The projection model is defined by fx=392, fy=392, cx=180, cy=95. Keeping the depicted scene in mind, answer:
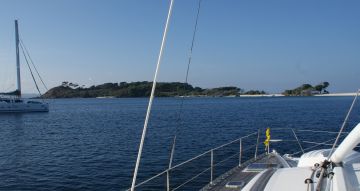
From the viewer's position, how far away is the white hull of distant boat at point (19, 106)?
275ft

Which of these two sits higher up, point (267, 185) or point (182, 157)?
point (267, 185)

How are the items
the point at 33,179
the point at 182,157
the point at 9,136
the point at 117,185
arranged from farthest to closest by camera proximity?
the point at 9,136, the point at 182,157, the point at 33,179, the point at 117,185

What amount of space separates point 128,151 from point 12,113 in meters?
64.9

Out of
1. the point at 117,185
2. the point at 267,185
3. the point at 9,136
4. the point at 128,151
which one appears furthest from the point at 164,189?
the point at 9,136

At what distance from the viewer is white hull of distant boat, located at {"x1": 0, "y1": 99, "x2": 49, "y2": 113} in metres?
83.9

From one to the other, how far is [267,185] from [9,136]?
141 ft

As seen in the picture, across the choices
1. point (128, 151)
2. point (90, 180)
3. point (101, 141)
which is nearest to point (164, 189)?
point (90, 180)

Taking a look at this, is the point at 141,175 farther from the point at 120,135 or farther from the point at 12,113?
the point at 12,113

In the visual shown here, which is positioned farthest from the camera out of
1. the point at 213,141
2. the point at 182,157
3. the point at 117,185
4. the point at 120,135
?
the point at 120,135

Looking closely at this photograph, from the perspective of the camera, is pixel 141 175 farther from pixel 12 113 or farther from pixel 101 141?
pixel 12 113

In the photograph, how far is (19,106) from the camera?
8619 cm

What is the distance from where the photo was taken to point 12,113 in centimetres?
8544

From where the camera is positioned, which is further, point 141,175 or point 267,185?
point 141,175

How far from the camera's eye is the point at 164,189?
1650 cm
